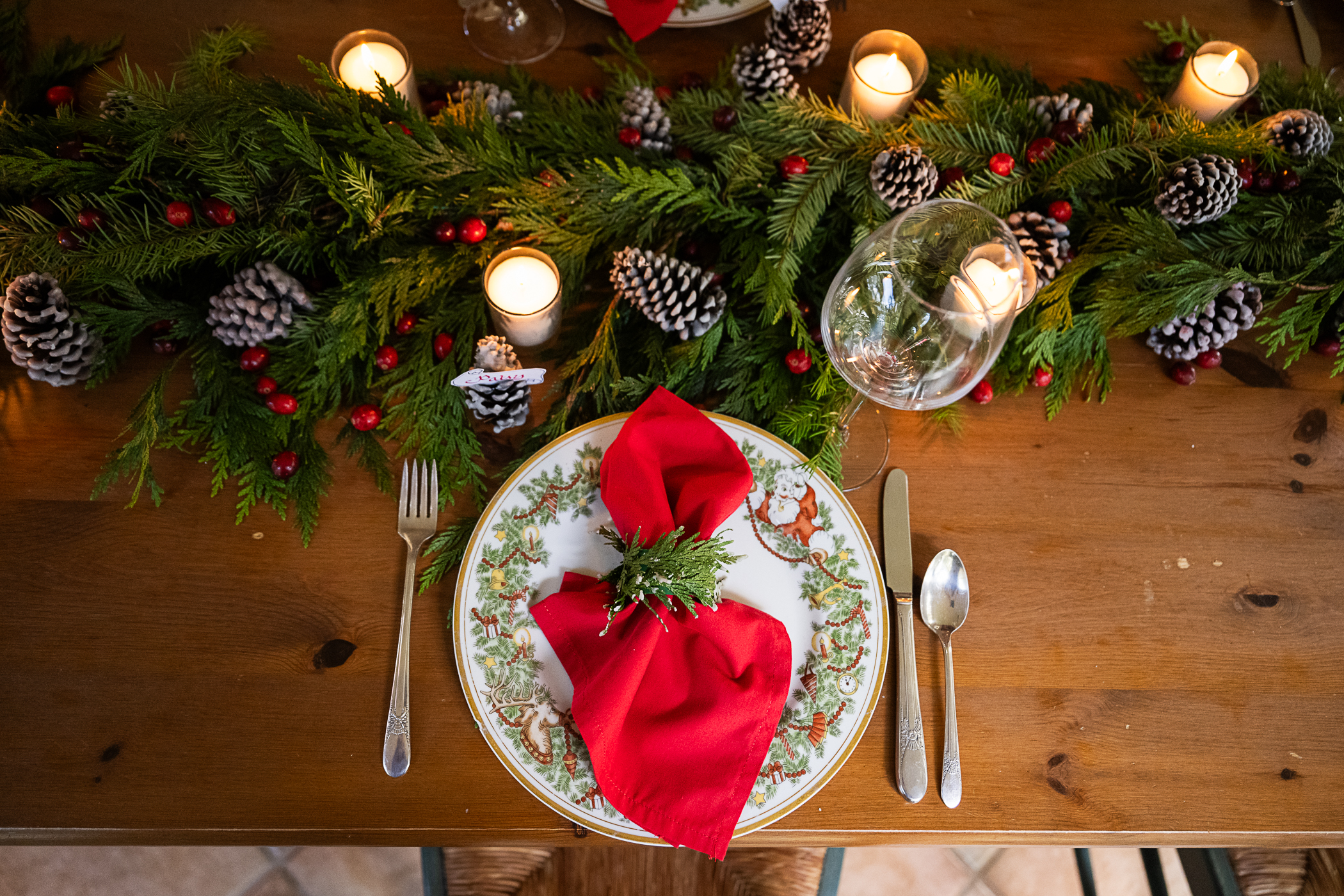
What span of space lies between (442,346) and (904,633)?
0.49 metres

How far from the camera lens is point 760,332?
2.44 ft

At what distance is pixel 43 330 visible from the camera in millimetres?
659

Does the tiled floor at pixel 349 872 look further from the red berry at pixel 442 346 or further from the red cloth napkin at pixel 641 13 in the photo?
the red cloth napkin at pixel 641 13

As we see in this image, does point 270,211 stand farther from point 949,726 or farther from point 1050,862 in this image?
point 1050,862

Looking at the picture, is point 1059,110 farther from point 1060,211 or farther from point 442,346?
point 442,346

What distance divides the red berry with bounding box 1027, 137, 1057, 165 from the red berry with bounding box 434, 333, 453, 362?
602mm

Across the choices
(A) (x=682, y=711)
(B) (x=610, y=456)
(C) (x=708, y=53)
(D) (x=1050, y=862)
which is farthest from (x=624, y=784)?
(D) (x=1050, y=862)

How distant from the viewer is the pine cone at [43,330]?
2.13ft

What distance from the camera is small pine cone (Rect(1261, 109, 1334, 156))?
2.55 feet

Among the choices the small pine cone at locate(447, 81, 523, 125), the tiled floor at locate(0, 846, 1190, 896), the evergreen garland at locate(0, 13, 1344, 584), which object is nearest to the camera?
the evergreen garland at locate(0, 13, 1344, 584)

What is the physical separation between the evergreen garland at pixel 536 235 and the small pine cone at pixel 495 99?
18 mm

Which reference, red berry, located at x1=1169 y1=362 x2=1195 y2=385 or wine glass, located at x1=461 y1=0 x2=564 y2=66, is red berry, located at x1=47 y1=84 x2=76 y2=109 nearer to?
wine glass, located at x1=461 y1=0 x2=564 y2=66

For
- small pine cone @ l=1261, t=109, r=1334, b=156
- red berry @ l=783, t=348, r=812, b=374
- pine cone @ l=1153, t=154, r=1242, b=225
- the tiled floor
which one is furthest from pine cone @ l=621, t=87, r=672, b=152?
the tiled floor

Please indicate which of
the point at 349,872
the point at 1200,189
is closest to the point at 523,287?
the point at 1200,189
